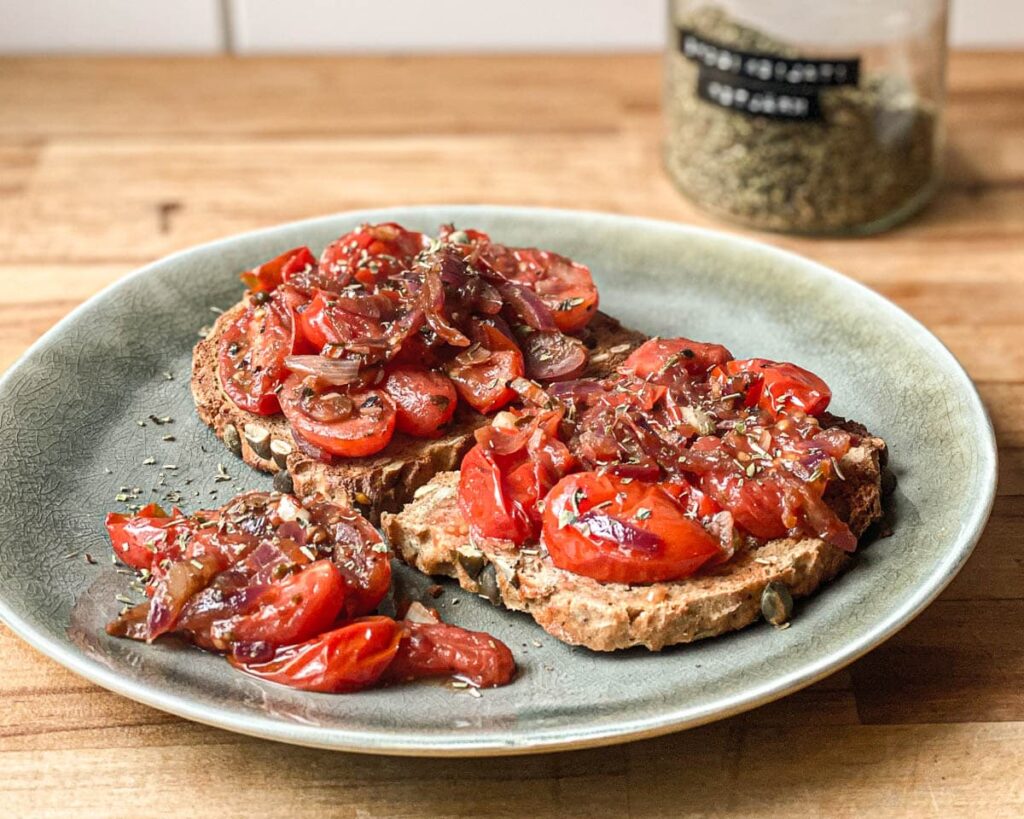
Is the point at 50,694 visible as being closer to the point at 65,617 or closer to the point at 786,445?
the point at 65,617

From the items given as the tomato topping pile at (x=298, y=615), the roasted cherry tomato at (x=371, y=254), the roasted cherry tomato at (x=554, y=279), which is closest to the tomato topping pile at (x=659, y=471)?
the tomato topping pile at (x=298, y=615)

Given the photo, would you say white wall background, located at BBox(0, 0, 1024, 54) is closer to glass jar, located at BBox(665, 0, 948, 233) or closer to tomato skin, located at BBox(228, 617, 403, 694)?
glass jar, located at BBox(665, 0, 948, 233)

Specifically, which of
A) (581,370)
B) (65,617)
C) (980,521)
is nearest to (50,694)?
(65,617)

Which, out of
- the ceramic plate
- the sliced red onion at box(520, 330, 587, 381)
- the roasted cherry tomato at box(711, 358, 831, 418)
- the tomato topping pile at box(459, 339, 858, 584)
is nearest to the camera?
the ceramic plate

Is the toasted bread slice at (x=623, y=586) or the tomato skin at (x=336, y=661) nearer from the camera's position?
the tomato skin at (x=336, y=661)

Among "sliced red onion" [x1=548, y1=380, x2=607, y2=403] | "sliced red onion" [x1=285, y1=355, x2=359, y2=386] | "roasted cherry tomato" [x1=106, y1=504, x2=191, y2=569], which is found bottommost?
"roasted cherry tomato" [x1=106, y1=504, x2=191, y2=569]

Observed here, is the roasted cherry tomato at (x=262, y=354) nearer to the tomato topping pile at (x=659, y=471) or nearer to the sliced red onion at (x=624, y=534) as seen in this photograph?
the tomato topping pile at (x=659, y=471)

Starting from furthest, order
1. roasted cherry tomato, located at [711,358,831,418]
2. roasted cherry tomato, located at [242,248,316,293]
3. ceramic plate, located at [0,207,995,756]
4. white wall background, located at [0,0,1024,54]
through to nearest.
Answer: white wall background, located at [0,0,1024,54] < roasted cherry tomato, located at [242,248,316,293] < roasted cherry tomato, located at [711,358,831,418] < ceramic plate, located at [0,207,995,756]

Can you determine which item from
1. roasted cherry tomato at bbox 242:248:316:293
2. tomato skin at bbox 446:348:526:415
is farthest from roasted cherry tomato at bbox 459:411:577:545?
roasted cherry tomato at bbox 242:248:316:293
